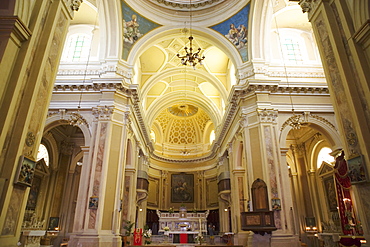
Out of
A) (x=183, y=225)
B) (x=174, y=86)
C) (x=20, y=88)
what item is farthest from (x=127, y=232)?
(x=174, y=86)

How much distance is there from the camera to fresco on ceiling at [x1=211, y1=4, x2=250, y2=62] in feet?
46.1

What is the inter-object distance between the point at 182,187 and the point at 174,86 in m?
9.96

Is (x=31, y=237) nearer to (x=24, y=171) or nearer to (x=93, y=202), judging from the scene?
(x=93, y=202)

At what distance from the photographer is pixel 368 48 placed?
4.90m

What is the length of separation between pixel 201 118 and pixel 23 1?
22.5 meters

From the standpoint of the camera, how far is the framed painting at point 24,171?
4.35m

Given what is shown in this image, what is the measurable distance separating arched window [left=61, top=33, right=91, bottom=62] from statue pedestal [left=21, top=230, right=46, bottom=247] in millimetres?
8410

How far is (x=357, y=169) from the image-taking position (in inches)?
189

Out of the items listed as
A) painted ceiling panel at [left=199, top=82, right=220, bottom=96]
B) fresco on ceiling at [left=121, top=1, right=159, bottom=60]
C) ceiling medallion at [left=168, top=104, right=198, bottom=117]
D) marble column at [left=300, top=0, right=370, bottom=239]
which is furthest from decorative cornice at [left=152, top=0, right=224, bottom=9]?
ceiling medallion at [left=168, top=104, right=198, bottom=117]

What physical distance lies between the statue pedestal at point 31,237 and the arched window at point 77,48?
841 centimetres

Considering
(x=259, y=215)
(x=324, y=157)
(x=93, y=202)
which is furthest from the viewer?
(x=324, y=157)

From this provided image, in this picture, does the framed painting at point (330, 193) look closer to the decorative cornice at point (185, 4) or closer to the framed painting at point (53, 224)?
the decorative cornice at point (185, 4)

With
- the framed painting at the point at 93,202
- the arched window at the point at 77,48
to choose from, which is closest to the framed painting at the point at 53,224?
the framed painting at the point at 93,202

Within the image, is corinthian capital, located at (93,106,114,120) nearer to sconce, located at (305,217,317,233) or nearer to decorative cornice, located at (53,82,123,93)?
decorative cornice, located at (53,82,123,93)
